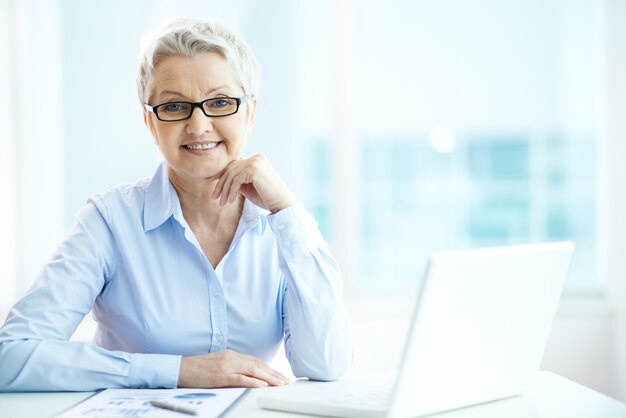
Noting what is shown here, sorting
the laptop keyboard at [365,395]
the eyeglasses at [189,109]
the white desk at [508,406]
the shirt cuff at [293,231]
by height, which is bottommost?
the white desk at [508,406]

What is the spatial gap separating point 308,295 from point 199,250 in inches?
11.2

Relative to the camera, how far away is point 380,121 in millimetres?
3461

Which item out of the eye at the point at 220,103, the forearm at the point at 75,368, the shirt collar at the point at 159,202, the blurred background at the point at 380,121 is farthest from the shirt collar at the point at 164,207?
the blurred background at the point at 380,121

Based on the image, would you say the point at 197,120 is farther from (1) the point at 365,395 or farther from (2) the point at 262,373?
(1) the point at 365,395

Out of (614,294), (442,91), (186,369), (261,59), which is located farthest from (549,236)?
(186,369)

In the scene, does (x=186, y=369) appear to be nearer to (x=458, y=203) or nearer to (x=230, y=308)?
(x=230, y=308)

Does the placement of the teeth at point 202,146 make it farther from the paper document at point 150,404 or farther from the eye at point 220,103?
the paper document at point 150,404

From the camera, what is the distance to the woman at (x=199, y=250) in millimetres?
1562

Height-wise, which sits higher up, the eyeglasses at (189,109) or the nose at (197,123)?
the eyeglasses at (189,109)

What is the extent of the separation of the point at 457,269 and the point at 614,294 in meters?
2.56

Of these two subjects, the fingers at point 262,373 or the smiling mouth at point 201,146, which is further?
the smiling mouth at point 201,146

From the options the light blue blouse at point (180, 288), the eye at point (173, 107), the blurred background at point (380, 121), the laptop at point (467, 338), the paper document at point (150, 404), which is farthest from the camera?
the blurred background at point (380, 121)

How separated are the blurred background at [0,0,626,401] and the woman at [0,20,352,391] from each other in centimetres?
169

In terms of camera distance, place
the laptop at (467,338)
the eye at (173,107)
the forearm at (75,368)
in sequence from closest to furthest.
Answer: the laptop at (467,338), the forearm at (75,368), the eye at (173,107)
